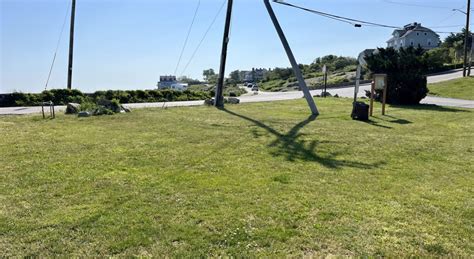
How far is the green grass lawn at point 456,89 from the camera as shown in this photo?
26.1m

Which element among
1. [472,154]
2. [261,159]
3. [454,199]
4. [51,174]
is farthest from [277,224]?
[472,154]

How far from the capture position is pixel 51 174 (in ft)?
16.5

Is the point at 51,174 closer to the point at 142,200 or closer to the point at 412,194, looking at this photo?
the point at 142,200

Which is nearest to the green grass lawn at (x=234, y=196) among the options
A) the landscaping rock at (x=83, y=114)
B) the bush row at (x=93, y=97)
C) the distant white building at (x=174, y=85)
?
the landscaping rock at (x=83, y=114)

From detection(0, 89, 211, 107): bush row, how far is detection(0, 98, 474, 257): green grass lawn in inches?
421

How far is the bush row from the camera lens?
18766mm

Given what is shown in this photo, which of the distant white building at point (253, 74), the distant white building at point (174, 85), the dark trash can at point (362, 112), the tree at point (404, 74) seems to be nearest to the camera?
the dark trash can at point (362, 112)

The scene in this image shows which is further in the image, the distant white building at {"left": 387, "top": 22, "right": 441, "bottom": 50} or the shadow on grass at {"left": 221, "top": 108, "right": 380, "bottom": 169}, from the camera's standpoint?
the distant white building at {"left": 387, "top": 22, "right": 441, "bottom": 50}

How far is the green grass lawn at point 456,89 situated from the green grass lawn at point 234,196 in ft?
68.5

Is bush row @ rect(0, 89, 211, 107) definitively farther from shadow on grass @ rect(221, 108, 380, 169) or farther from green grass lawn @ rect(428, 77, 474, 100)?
green grass lawn @ rect(428, 77, 474, 100)

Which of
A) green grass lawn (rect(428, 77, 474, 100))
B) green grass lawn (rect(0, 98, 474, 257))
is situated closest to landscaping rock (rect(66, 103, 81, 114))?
green grass lawn (rect(0, 98, 474, 257))

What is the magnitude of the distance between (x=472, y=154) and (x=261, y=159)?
3858 mm

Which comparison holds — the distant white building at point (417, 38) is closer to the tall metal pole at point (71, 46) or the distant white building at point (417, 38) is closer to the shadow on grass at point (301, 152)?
the tall metal pole at point (71, 46)

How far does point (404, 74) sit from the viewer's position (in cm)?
1856
